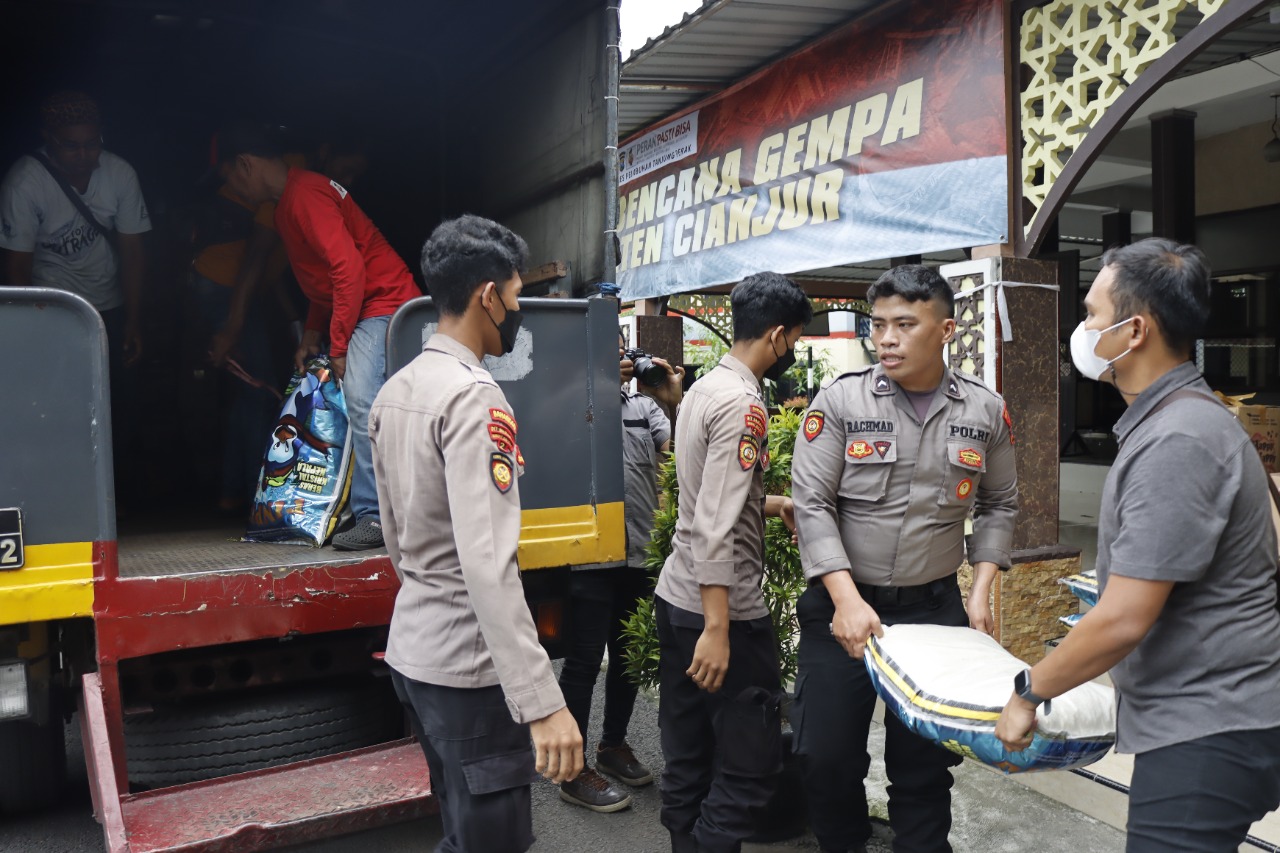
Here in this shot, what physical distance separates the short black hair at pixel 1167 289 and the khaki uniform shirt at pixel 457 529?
4.03 feet

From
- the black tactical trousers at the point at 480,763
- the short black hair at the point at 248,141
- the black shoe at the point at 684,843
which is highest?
the short black hair at the point at 248,141

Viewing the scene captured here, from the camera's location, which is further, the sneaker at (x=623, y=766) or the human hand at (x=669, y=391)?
the human hand at (x=669, y=391)

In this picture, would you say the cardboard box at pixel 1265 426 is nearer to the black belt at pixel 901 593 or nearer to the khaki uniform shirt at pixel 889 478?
the khaki uniform shirt at pixel 889 478

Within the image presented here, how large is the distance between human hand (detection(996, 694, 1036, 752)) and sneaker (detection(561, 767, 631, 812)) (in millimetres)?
1995

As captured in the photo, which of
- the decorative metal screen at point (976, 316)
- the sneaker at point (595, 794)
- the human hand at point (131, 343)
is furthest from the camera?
the decorative metal screen at point (976, 316)

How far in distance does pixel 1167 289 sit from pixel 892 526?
3.24 feet

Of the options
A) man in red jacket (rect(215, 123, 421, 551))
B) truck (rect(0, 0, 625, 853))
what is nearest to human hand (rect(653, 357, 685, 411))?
truck (rect(0, 0, 625, 853))

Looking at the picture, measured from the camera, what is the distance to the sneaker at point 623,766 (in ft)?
12.3

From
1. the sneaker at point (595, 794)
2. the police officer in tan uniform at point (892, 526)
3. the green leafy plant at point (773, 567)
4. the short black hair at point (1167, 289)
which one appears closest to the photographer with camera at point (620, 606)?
the sneaker at point (595, 794)

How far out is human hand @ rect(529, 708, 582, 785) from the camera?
1855 mm

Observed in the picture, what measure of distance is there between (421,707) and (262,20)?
398cm

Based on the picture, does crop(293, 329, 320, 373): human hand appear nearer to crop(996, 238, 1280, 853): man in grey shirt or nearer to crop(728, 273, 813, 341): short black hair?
crop(728, 273, 813, 341): short black hair

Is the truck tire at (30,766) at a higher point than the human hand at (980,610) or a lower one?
lower

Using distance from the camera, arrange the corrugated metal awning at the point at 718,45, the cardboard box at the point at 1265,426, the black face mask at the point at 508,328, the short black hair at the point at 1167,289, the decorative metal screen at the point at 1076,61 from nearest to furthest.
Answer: the short black hair at the point at 1167,289 < the black face mask at the point at 508,328 < the decorative metal screen at the point at 1076,61 < the corrugated metal awning at the point at 718,45 < the cardboard box at the point at 1265,426
